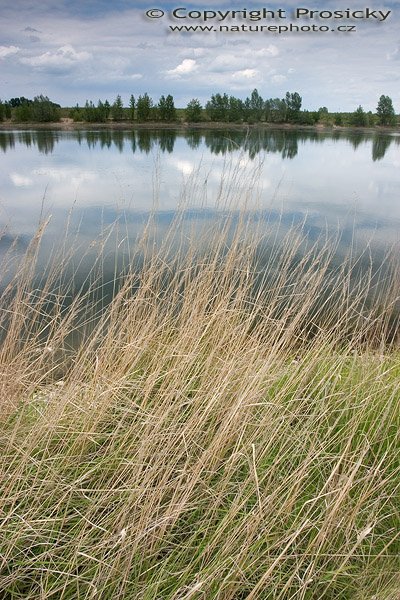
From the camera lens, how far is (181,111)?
65.8 meters

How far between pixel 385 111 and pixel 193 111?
28.6 meters

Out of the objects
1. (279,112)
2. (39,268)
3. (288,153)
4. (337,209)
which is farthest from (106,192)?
(279,112)

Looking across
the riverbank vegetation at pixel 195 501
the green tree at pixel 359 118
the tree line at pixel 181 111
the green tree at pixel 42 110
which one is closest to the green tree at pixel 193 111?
the tree line at pixel 181 111

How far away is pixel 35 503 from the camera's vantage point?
1.63 meters

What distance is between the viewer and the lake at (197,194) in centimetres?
337

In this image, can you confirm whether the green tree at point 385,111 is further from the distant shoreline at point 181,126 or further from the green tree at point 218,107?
the green tree at point 218,107

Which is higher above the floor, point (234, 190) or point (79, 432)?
point (234, 190)

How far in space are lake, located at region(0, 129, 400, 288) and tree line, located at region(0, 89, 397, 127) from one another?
3665 cm

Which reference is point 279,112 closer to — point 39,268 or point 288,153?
point 288,153

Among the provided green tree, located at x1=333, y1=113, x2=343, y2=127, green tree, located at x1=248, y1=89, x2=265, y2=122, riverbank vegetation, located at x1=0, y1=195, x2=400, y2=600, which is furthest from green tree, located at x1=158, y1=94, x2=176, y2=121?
riverbank vegetation, located at x1=0, y1=195, x2=400, y2=600

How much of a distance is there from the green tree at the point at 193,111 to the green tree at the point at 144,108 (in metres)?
5.32

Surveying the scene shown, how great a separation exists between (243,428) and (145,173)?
15.2 meters

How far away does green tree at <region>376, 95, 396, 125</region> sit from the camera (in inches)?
2425

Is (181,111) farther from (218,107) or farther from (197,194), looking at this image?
(197,194)
